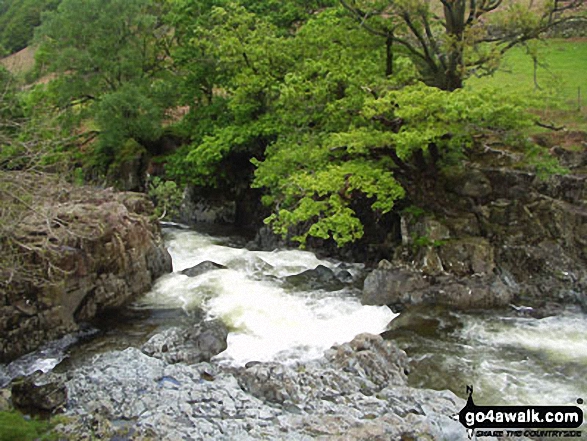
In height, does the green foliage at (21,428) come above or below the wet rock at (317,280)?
above

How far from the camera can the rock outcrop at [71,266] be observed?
1301 centimetres

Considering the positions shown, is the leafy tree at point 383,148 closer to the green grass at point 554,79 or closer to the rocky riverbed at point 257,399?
the green grass at point 554,79

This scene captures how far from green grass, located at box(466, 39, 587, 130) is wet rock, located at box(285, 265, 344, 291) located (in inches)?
317

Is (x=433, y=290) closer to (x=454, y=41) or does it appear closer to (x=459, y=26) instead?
(x=454, y=41)

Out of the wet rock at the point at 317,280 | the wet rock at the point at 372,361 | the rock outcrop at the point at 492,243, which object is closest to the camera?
the wet rock at the point at 372,361

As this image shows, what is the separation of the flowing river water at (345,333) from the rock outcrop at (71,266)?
530mm

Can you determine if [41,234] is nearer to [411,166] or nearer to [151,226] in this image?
[151,226]

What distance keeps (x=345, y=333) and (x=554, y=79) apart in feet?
38.5

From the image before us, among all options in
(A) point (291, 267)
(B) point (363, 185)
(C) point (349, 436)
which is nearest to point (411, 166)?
(B) point (363, 185)

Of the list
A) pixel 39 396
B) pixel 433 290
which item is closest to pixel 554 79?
pixel 433 290

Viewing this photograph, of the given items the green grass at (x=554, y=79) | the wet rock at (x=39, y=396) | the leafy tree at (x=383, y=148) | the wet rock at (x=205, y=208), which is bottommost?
the wet rock at (x=39, y=396)

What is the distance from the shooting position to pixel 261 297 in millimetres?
16734

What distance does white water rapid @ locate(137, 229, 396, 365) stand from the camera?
13727 mm

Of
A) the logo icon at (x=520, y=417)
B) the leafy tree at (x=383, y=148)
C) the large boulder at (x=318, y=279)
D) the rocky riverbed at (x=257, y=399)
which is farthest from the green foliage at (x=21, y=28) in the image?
the logo icon at (x=520, y=417)
